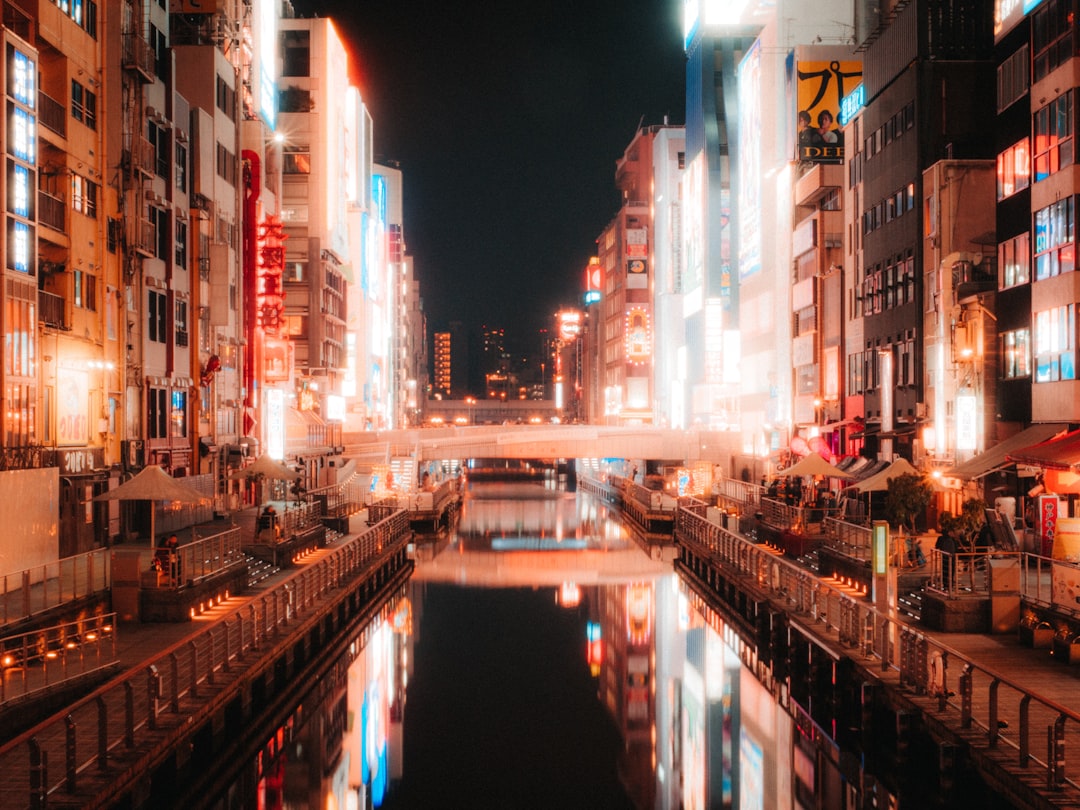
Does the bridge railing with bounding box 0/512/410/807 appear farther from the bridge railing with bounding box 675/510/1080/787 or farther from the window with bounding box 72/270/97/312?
the window with bounding box 72/270/97/312

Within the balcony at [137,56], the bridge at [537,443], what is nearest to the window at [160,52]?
the balcony at [137,56]

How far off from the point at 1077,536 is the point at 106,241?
2869 cm

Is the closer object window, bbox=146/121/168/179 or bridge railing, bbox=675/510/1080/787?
bridge railing, bbox=675/510/1080/787

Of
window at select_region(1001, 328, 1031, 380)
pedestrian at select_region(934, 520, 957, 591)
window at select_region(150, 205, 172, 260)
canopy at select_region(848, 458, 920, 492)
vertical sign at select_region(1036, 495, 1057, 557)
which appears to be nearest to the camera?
pedestrian at select_region(934, 520, 957, 591)

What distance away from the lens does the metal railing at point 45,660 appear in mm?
17953

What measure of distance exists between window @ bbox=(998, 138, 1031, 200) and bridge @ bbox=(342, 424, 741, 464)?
37347 millimetres

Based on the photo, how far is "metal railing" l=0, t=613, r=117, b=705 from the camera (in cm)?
1795

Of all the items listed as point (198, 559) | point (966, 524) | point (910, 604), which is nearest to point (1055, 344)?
point (966, 524)

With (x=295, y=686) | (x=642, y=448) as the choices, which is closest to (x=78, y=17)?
(x=295, y=686)

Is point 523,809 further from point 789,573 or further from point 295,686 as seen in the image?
point 789,573

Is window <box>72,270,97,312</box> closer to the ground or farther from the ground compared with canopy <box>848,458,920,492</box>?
farther from the ground

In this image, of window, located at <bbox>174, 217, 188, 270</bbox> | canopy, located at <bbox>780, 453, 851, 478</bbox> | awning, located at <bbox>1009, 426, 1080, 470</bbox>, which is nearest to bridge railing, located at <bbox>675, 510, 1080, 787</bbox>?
awning, located at <bbox>1009, 426, 1080, 470</bbox>

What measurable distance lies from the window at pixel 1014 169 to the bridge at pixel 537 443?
3735 centimetres

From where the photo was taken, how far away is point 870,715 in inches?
878
